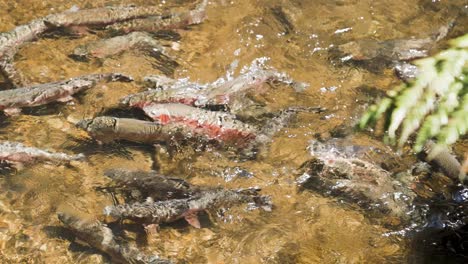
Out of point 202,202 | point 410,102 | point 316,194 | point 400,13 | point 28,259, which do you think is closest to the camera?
point 410,102

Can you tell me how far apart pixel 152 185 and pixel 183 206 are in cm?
45

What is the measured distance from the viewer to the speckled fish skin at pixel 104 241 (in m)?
4.50

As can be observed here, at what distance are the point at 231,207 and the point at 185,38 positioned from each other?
11.2 feet

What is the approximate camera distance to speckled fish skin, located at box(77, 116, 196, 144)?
561 centimetres

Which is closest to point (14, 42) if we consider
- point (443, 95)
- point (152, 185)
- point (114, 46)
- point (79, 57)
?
point (79, 57)

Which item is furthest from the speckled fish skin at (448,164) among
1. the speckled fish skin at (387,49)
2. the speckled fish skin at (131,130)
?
the speckled fish skin at (131,130)

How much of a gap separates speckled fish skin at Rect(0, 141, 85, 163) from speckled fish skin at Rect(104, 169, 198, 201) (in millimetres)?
718

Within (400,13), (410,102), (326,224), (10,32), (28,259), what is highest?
(410,102)

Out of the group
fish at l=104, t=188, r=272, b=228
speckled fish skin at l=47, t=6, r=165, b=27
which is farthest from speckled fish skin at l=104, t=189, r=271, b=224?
speckled fish skin at l=47, t=6, r=165, b=27

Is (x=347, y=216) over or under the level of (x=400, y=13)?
under

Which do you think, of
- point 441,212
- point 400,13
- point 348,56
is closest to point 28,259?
point 441,212

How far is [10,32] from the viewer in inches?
281

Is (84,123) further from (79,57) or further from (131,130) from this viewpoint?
(79,57)

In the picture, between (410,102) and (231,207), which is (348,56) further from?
(410,102)
